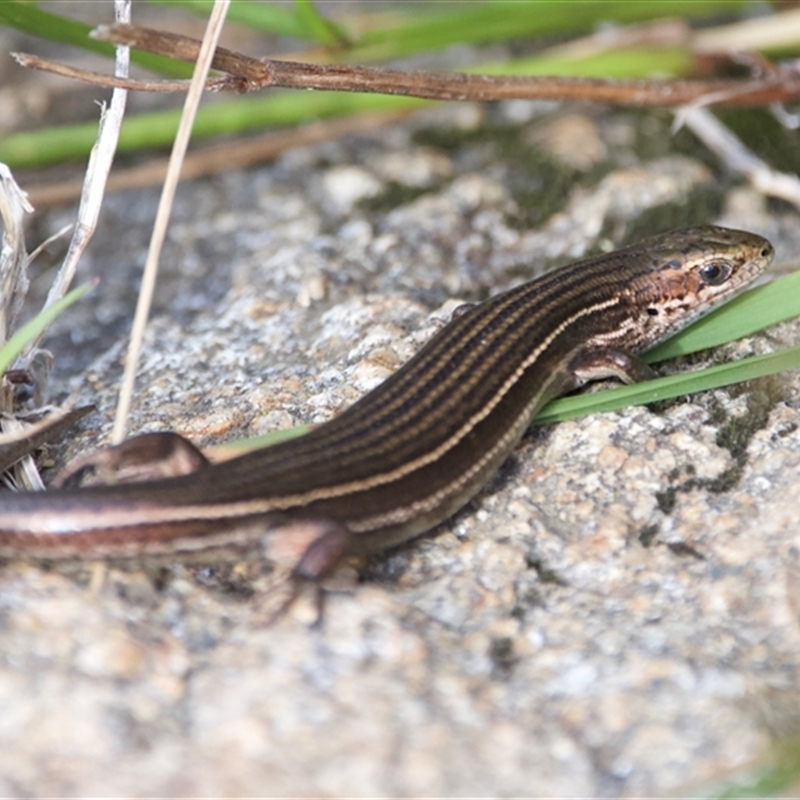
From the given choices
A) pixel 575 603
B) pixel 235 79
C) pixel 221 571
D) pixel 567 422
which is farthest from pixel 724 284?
pixel 221 571

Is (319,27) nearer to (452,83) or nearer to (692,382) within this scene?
(452,83)

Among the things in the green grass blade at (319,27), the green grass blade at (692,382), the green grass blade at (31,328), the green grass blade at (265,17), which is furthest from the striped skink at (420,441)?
the green grass blade at (265,17)

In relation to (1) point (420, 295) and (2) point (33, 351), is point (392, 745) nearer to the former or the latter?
(2) point (33, 351)

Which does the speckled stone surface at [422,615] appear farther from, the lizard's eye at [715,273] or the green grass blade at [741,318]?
the lizard's eye at [715,273]

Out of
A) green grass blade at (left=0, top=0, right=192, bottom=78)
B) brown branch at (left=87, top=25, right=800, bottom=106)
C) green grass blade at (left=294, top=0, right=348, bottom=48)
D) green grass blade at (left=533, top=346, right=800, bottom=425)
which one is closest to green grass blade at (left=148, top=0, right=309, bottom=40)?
green grass blade at (left=294, top=0, right=348, bottom=48)

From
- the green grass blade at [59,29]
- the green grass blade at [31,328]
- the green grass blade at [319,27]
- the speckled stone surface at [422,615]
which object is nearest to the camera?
the speckled stone surface at [422,615]

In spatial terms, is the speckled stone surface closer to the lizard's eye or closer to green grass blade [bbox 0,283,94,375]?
the lizard's eye
